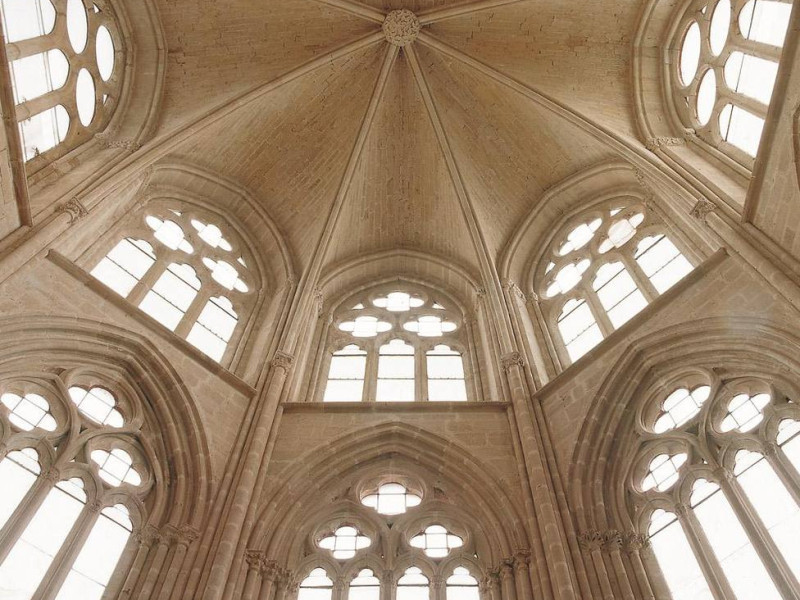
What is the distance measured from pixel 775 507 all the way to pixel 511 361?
4066mm

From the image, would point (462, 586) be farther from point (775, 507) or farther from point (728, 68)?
point (728, 68)

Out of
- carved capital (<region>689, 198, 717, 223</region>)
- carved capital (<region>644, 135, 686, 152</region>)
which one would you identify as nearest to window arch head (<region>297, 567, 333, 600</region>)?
carved capital (<region>689, 198, 717, 223</region>)

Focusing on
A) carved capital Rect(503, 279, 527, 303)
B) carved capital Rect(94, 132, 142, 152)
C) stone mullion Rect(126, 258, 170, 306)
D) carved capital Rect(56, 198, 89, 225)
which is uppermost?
carved capital Rect(94, 132, 142, 152)

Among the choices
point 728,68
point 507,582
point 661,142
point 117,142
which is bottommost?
point 507,582

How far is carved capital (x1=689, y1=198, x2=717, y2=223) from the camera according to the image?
9533 millimetres

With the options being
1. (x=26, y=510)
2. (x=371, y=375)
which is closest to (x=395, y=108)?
(x=371, y=375)

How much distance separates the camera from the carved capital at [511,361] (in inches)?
417

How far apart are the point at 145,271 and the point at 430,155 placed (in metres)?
5.93

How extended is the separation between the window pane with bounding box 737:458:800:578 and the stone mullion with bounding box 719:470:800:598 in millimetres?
43

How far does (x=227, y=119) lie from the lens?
13438 mm

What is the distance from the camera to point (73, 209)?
959 cm

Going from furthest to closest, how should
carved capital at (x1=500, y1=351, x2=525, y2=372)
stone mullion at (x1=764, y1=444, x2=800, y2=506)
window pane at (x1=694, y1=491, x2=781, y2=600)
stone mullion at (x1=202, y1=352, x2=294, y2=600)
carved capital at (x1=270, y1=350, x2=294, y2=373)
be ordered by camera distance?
carved capital at (x1=270, y1=350, x2=294, y2=373), carved capital at (x1=500, y1=351, x2=525, y2=372), stone mullion at (x1=202, y1=352, x2=294, y2=600), stone mullion at (x1=764, y1=444, x2=800, y2=506), window pane at (x1=694, y1=491, x2=781, y2=600)

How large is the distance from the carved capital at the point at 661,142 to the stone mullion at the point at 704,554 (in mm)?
5921

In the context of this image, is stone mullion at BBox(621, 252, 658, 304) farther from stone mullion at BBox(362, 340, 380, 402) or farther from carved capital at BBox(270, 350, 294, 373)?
carved capital at BBox(270, 350, 294, 373)
